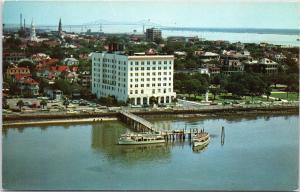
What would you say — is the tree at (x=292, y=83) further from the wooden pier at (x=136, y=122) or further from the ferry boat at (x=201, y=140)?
the wooden pier at (x=136, y=122)

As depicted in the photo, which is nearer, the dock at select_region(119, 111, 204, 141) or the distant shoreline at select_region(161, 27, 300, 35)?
the distant shoreline at select_region(161, 27, 300, 35)

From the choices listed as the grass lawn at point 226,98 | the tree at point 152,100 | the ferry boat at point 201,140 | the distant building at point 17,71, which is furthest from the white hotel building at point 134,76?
the distant building at point 17,71

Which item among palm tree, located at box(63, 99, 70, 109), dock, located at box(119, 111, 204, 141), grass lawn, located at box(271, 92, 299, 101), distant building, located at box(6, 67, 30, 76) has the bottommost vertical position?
dock, located at box(119, 111, 204, 141)

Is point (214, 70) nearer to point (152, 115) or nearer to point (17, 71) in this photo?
point (152, 115)

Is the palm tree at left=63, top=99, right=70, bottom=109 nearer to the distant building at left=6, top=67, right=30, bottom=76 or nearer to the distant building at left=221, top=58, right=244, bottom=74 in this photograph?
the distant building at left=6, top=67, right=30, bottom=76

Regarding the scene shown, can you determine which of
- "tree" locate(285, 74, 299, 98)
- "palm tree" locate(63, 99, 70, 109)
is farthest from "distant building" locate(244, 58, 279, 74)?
"palm tree" locate(63, 99, 70, 109)

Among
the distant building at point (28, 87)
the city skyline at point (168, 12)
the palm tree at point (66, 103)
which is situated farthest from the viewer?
the palm tree at point (66, 103)

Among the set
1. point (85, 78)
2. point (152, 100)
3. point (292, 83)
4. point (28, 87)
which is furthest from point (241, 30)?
point (28, 87)
